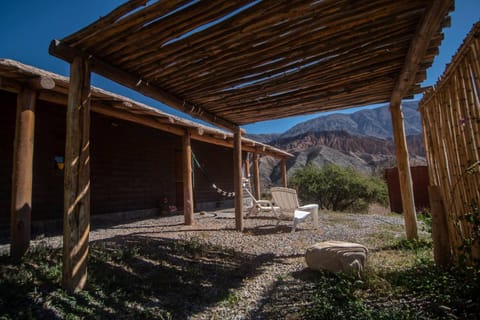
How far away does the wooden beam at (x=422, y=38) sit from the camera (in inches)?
76.0

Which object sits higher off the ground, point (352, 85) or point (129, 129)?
point (129, 129)

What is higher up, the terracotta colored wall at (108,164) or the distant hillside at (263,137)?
the distant hillside at (263,137)

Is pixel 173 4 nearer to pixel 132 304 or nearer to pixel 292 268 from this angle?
pixel 132 304

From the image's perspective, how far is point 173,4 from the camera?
6.44ft

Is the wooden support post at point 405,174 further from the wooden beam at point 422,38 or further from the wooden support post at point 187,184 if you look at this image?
the wooden support post at point 187,184

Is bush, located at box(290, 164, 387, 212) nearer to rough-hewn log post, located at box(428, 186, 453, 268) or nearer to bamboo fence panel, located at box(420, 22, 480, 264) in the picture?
bamboo fence panel, located at box(420, 22, 480, 264)

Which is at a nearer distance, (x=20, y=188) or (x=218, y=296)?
(x=218, y=296)

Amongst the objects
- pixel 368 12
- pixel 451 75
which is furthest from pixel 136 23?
pixel 451 75

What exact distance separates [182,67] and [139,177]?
5.66m

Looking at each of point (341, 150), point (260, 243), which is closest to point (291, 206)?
point (260, 243)

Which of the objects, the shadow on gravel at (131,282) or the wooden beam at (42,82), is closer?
the shadow on gravel at (131,282)

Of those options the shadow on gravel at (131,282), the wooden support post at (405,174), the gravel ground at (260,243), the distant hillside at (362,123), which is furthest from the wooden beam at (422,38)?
the distant hillside at (362,123)

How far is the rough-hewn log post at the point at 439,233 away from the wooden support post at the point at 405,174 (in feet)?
4.34

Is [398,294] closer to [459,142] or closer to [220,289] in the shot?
[459,142]
